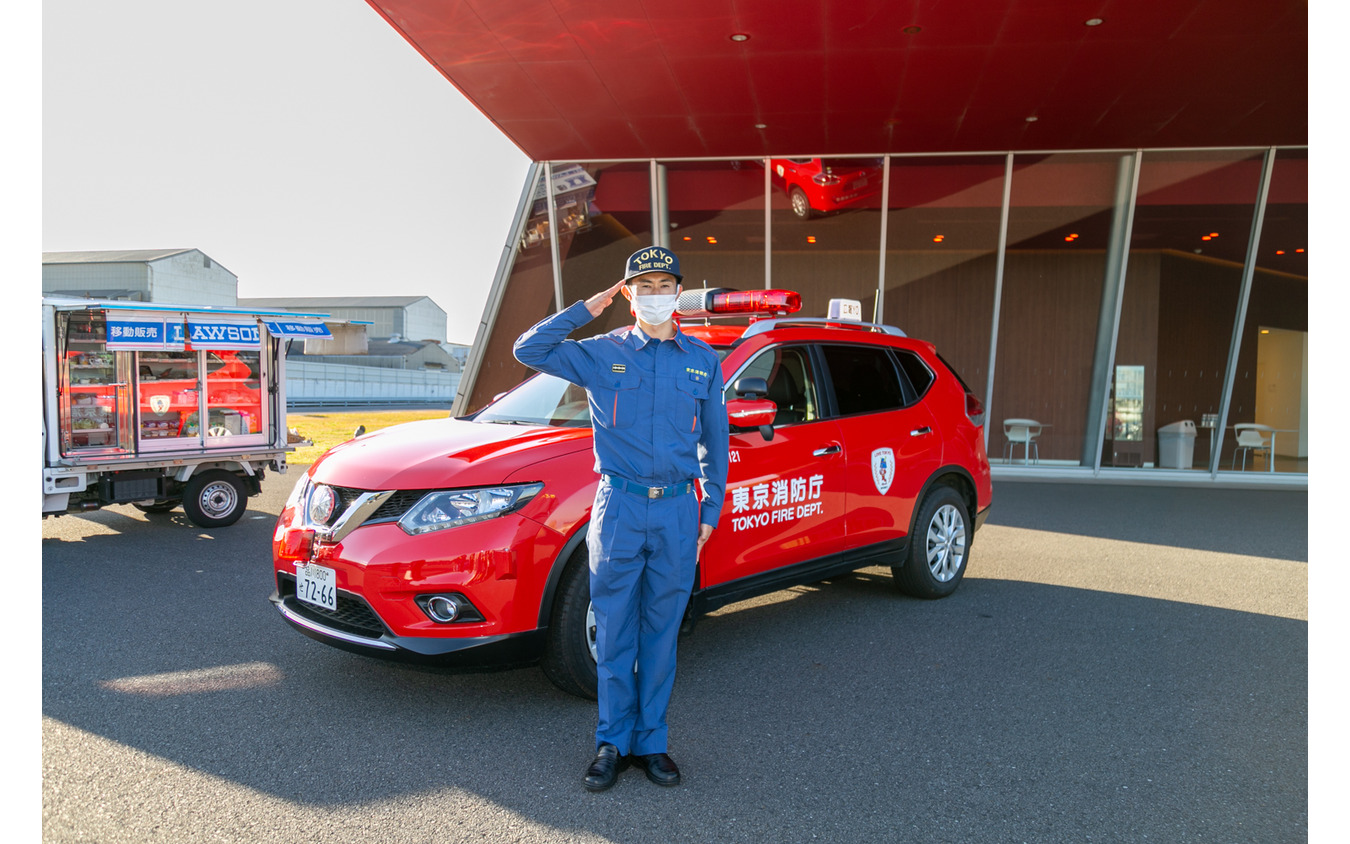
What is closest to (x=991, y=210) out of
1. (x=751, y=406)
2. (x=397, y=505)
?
(x=751, y=406)

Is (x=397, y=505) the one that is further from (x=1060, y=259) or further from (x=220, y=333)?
(x=1060, y=259)

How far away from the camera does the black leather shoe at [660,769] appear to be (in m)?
3.26

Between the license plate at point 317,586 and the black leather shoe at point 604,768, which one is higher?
the license plate at point 317,586

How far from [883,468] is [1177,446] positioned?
13023 millimetres

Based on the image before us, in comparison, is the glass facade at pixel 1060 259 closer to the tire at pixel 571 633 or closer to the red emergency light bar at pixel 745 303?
the red emergency light bar at pixel 745 303

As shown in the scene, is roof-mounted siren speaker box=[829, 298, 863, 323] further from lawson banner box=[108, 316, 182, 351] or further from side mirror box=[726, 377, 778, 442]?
lawson banner box=[108, 316, 182, 351]

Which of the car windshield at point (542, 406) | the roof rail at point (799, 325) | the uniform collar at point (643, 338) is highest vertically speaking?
the roof rail at point (799, 325)

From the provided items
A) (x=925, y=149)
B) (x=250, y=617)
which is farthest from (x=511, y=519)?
(x=925, y=149)

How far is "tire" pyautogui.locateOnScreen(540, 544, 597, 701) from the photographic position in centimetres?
377

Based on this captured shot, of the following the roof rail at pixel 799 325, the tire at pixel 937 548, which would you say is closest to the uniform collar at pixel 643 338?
the roof rail at pixel 799 325

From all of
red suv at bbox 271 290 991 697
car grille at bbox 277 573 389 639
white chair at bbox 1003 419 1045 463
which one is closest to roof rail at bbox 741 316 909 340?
red suv at bbox 271 290 991 697

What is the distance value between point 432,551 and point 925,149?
13971mm

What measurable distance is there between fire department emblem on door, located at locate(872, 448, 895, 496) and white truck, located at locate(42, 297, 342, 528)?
700cm

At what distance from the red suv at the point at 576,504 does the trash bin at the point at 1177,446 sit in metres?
11.7
